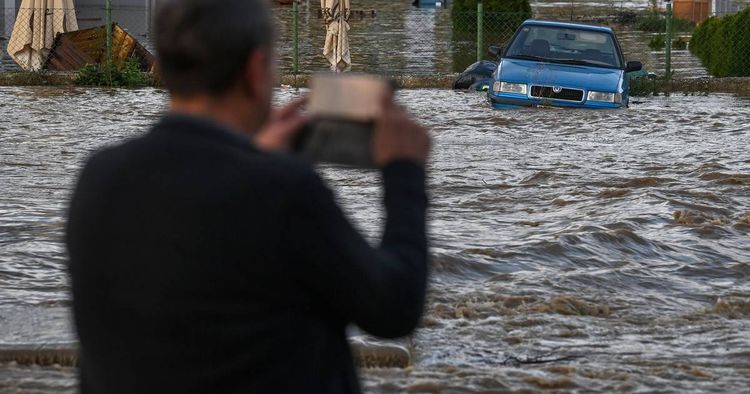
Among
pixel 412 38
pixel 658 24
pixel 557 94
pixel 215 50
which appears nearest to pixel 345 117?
pixel 215 50

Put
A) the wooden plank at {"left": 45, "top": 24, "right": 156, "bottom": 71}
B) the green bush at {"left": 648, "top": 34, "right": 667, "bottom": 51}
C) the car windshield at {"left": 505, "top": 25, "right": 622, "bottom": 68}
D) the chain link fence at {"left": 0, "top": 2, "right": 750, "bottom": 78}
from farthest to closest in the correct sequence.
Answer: the green bush at {"left": 648, "top": 34, "right": 667, "bottom": 51} < the chain link fence at {"left": 0, "top": 2, "right": 750, "bottom": 78} < the wooden plank at {"left": 45, "top": 24, "right": 156, "bottom": 71} < the car windshield at {"left": 505, "top": 25, "right": 622, "bottom": 68}

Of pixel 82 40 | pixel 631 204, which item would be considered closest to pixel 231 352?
pixel 631 204

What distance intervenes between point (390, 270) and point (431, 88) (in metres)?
19.4

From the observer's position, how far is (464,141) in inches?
580

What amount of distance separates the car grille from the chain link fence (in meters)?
1.98

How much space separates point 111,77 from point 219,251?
1939 cm

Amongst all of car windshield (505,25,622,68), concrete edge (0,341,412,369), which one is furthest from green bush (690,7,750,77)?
concrete edge (0,341,412,369)

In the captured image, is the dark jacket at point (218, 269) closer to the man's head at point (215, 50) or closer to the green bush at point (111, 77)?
the man's head at point (215, 50)

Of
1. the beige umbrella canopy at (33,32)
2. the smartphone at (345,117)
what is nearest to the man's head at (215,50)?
the smartphone at (345,117)

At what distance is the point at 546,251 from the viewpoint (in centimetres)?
858

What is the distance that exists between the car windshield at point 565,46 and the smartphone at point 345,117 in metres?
15.5

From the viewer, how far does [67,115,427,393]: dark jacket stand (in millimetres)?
2316

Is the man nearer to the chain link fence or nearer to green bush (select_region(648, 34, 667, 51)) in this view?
the chain link fence

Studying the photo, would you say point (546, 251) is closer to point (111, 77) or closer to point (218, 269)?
point (218, 269)
